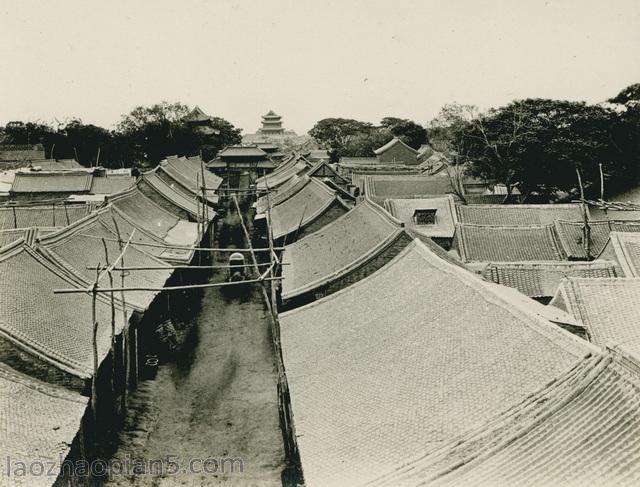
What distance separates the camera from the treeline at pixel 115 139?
2840 inches

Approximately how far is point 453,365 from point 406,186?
36615 millimetres

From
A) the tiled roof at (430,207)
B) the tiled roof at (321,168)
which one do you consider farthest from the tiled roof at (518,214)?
the tiled roof at (321,168)

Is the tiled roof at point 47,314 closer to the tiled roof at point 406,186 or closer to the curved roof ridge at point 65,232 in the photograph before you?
the curved roof ridge at point 65,232

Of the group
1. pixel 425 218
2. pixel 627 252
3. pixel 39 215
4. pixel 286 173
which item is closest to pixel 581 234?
pixel 425 218

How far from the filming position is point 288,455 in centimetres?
1337

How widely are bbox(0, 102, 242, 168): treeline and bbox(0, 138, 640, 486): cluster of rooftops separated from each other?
49.5m

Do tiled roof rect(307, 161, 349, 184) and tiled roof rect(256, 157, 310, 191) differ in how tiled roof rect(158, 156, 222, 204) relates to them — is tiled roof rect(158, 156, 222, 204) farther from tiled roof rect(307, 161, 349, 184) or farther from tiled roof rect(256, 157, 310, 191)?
tiled roof rect(307, 161, 349, 184)

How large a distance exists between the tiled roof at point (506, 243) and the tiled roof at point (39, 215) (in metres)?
21.9

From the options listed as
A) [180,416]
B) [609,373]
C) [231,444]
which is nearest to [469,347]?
[609,373]

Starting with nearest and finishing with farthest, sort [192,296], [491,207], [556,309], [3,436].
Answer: [3,436] → [556,309] → [192,296] → [491,207]

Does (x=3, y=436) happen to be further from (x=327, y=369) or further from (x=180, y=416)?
(x=327, y=369)

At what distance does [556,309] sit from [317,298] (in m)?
7.32

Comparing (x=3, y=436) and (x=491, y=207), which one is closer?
(x=3, y=436)

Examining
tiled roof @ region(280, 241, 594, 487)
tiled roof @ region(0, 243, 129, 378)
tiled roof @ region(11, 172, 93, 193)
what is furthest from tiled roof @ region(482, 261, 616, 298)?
tiled roof @ region(11, 172, 93, 193)
